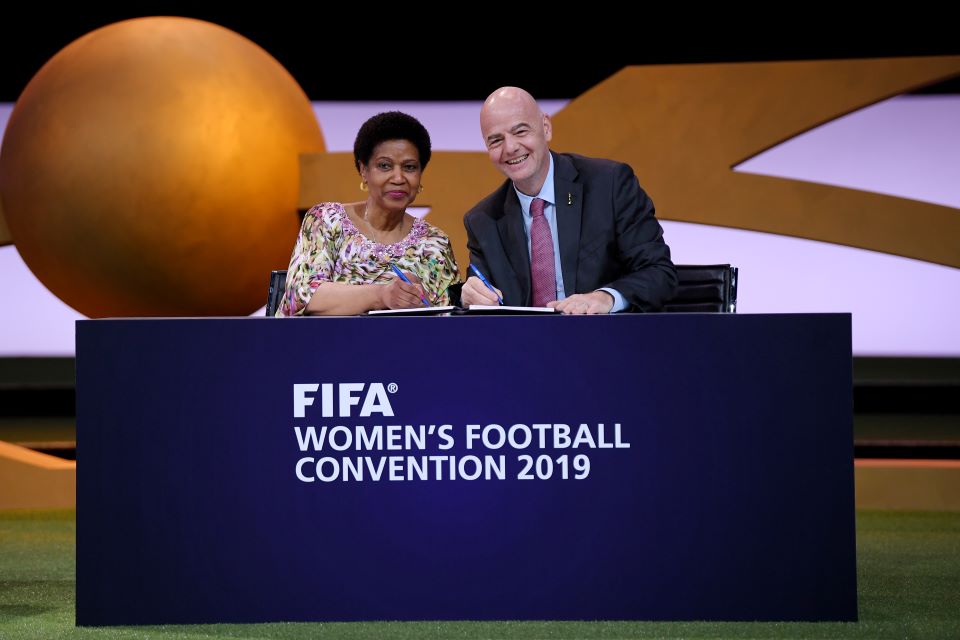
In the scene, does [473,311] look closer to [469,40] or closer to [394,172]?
[394,172]

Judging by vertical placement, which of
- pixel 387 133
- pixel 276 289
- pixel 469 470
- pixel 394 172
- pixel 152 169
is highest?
pixel 152 169

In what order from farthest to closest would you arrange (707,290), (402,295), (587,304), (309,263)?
(309,263) → (707,290) → (402,295) → (587,304)

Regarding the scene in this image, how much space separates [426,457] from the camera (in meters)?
2.50

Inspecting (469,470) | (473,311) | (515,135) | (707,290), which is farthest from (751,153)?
(469,470)

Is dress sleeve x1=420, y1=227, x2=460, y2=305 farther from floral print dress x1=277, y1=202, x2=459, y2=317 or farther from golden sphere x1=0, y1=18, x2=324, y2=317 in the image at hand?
golden sphere x1=0, y1=18, x2=324, y2=317

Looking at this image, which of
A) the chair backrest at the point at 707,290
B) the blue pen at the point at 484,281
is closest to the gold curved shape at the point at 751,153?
the chair backrest at the point at 707,290

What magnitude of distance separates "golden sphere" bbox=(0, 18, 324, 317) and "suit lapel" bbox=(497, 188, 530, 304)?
2.30 meters

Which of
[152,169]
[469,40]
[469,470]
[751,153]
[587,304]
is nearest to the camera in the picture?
[469,470]

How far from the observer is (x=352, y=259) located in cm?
341

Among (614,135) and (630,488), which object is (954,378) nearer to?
(614,135)

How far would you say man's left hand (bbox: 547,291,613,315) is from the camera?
2715mm

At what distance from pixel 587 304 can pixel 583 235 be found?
392 mm

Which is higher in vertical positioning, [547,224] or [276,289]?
[547,224]

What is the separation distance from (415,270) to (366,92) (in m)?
4.50
